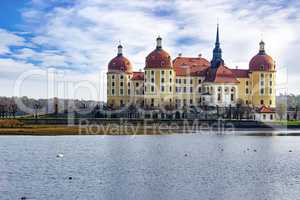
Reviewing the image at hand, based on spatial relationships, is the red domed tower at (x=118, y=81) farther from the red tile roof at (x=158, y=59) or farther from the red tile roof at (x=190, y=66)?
the red tile roof at (x=190, y=66)

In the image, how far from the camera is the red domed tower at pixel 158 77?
97.6m

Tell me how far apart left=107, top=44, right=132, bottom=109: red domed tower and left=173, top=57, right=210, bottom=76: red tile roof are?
9.50m

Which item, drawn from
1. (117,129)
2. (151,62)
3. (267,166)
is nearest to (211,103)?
(151,62)

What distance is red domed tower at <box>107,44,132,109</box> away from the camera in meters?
102

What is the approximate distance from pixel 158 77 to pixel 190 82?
26.4 ft

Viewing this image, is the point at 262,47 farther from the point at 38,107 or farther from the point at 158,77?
the point at 38,107

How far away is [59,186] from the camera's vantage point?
1055 inches

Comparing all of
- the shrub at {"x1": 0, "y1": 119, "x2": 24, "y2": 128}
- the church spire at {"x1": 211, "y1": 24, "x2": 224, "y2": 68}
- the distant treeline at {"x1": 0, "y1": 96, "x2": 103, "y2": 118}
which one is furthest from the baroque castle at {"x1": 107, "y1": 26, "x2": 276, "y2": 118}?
the shrub at {"x1": 0, "y1": 119, "x2": 24, "y2": 128}

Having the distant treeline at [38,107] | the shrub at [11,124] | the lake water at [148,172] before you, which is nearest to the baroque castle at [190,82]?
the distant treeline at [38,107]

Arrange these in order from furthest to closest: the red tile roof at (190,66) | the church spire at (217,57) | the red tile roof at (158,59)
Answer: the church spire at (217,57) < the red tile roof at (190,66) < the red tile roof at (158,59)

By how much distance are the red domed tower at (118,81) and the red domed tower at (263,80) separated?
2397cm

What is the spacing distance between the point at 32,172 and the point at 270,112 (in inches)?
2686

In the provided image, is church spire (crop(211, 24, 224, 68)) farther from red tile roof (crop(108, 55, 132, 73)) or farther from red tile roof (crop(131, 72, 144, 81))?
red tile roof (crop(108, 55, 132, 73))

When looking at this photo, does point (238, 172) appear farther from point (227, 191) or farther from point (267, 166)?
point (227, 191)
